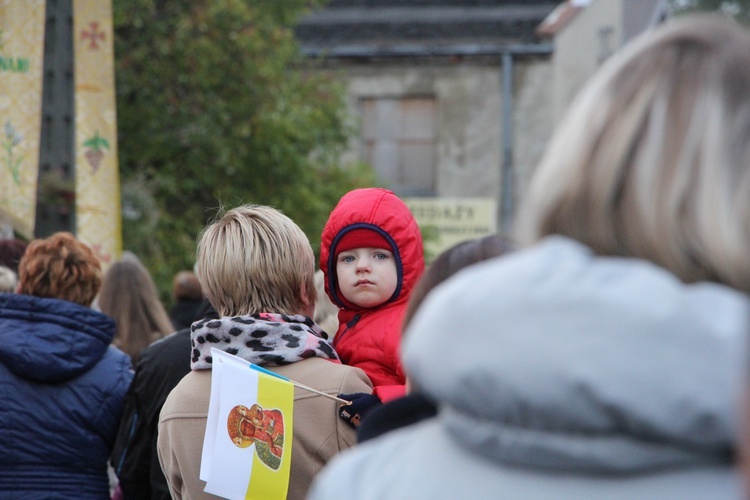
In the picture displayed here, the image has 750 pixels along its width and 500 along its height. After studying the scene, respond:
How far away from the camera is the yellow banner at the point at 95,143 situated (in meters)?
6.46

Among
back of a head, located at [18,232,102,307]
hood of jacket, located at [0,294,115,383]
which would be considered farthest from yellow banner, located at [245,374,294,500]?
back of a head, located at [18,232,102,307]

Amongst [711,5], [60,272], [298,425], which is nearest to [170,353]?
[60,272]

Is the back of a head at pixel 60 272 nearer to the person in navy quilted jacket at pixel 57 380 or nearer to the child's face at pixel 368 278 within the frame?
the person in navy quilted jacket at pixel 57 380

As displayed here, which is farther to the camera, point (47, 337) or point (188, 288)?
point (188, 288)

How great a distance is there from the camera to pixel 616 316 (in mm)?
1023

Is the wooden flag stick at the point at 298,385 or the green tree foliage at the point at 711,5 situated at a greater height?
the green tree foliage at the point at 711,5

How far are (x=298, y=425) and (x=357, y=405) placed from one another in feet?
0.55

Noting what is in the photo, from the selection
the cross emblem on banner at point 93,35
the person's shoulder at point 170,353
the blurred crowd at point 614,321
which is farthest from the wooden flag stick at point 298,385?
the cross emblem on banner at point 93,35

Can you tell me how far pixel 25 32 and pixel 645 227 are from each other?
5.67 m

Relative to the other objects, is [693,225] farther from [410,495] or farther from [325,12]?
[325,12]

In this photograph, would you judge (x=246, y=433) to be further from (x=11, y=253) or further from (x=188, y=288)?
(x=188, y=288)

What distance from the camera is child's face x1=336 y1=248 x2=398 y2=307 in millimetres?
3121

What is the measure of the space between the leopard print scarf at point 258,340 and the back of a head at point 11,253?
2868 mm

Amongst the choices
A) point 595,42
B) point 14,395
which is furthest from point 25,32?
point 595,42
